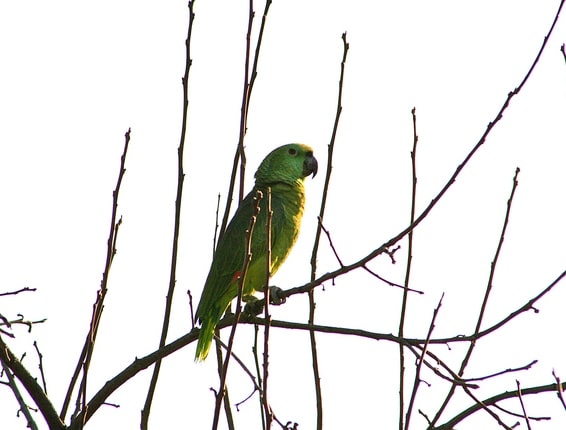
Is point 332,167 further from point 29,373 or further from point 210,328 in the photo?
point 210,328

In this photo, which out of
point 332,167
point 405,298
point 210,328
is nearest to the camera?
point 405,298

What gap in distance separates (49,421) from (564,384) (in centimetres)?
224

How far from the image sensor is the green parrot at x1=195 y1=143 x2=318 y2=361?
6.00 m

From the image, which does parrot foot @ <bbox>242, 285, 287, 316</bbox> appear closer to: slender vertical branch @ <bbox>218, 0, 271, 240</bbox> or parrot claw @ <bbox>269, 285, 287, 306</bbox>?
parrot claw @ <bbox>269, 285, 287, 306</bbox>

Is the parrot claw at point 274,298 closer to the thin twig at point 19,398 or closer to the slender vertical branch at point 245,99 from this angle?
the slender vertical branch at point 245,99

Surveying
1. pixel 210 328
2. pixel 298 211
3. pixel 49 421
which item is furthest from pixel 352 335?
pixel 298 211

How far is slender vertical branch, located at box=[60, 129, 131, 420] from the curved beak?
383cm

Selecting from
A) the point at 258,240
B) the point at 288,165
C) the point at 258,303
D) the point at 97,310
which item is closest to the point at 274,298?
the point at 258,303

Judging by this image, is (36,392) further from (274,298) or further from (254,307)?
(254,307)

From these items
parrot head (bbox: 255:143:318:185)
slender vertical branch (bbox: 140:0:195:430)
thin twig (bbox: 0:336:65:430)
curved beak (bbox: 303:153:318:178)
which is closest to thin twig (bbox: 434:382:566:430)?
slender vertical branch (bbox: 140:0:195:430)

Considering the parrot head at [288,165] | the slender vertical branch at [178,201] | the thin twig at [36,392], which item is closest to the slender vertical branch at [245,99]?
the slender vertical branch at [178,201]

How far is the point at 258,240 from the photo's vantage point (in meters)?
6.38

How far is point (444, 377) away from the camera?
322cm

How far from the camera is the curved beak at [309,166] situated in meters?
7.29
